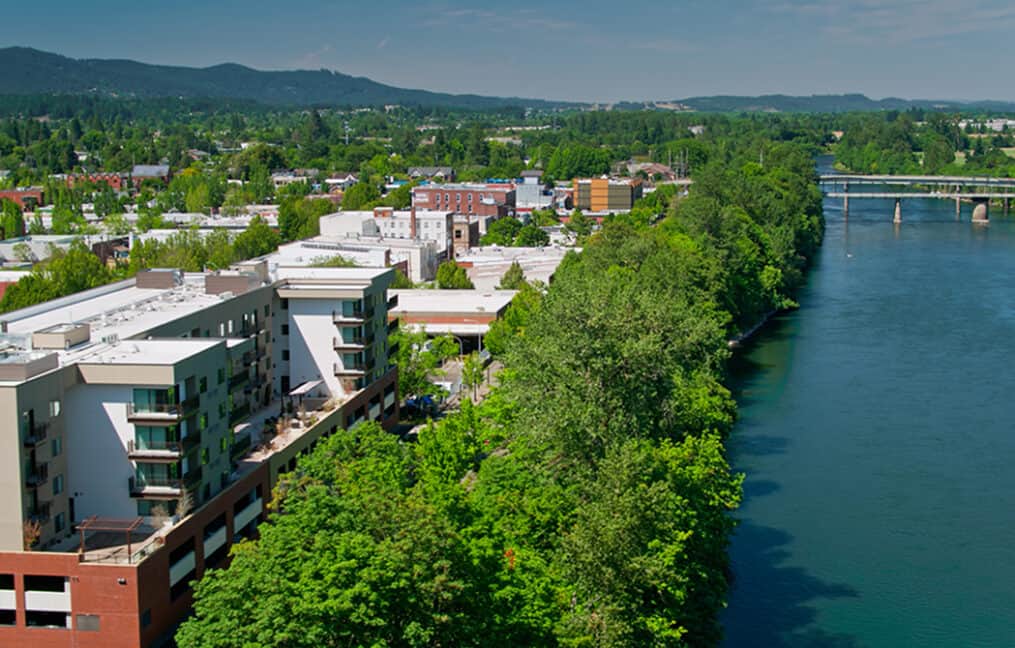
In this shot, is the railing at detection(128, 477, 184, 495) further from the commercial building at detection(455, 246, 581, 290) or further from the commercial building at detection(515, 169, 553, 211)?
the commercial building at detection(515, 169, 553, 211)

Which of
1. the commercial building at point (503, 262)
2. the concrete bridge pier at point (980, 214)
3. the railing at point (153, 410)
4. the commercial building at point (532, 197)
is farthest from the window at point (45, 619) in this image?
the concrete bridge pier at point (980, 214)

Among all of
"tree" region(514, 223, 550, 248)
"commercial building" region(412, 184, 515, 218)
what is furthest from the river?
"commercial building" region(412, 184, 515, 218)

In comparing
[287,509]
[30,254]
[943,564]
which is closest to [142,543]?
[287,509]

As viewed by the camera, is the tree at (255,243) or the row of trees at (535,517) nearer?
the row of trees at (535,517)

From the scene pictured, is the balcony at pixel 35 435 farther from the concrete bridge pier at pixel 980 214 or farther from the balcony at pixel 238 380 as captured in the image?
the concrete bridge pier at pixel 980 214

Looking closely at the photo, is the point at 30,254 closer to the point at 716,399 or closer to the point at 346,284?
the point at 346,284

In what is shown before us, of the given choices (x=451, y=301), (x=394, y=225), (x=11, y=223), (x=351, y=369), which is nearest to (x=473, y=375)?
(x=351, y=369)

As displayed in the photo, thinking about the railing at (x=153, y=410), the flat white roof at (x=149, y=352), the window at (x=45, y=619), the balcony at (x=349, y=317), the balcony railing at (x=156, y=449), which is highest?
the flat white roof at (x=149, y=352)
